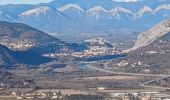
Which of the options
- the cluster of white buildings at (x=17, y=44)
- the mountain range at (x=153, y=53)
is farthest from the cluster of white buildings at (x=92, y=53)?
the cluster of white buildings at (x=17, y=44)

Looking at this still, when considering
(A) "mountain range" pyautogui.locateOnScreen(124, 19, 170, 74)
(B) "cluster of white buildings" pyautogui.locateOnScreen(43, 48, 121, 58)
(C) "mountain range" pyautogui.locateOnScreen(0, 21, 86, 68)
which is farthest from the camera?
(B) "cluster of white buildings" pyautogui.locateOnScreen(43, 48, 121, 58)

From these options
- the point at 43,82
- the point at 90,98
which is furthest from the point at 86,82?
the point at 90,98

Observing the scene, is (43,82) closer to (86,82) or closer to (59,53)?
(86,82)

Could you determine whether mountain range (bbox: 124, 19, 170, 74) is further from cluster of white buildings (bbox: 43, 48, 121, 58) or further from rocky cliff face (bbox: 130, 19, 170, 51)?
cluster of white buildings (bbox: 43, 48, 121, 58)

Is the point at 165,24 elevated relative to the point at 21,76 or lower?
elevated

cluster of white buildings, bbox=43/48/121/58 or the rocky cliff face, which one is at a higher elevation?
the rocky cliff face

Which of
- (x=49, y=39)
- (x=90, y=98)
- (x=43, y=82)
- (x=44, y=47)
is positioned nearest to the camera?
(x=90, y=98)

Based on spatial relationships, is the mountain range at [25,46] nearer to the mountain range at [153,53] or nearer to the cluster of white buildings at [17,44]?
the cluster of white buildings at [17,44]

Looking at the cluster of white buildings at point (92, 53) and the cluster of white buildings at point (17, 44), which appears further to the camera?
the cluster of white buildings at point (17, 44)

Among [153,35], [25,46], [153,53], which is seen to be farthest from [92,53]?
[153,53]

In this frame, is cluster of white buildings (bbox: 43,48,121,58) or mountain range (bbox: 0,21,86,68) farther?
cluster of white buildings (bbox: 43,48,121,58)

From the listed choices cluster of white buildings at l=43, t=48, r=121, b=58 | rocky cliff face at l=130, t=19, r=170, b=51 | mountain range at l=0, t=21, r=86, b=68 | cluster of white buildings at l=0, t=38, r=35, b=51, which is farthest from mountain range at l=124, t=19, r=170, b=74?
cluster of white buildings at l=0, t=38, r=35, b=51
